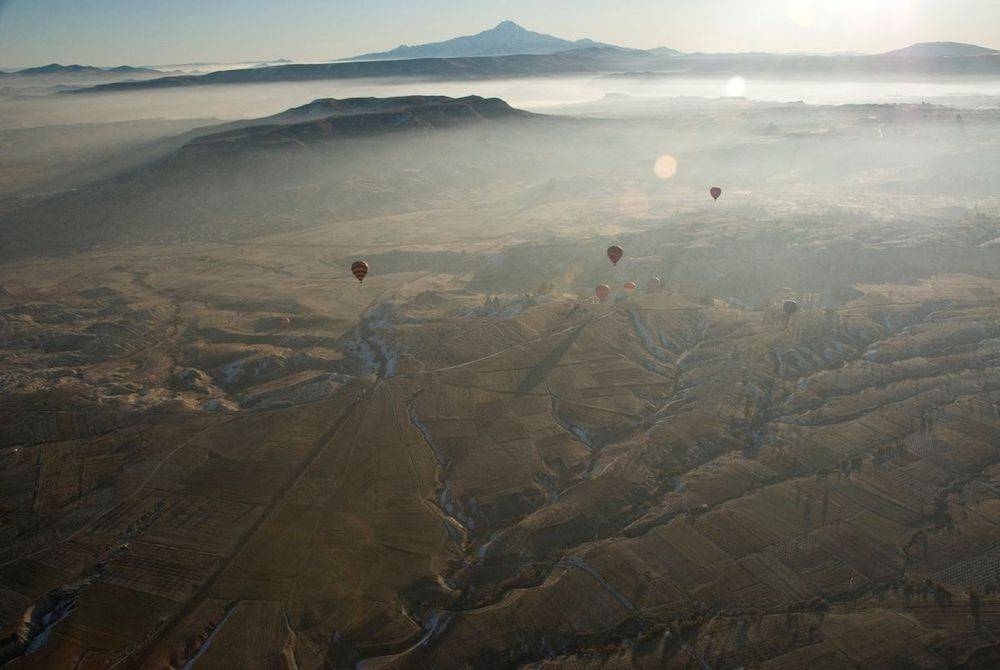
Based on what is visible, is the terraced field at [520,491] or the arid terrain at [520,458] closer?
the terraced field at [520,491]

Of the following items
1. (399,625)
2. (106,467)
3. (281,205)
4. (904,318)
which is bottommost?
(399,625)

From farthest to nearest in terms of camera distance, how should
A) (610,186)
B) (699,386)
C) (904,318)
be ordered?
1. (610,186)
2. (904,318)
3. (699,386)

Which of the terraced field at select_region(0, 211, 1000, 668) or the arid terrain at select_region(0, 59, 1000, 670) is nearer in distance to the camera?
the terraced field at select_region(0, 211, 1000, 668)

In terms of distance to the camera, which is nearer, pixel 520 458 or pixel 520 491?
pixel 520 491

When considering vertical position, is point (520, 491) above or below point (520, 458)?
below

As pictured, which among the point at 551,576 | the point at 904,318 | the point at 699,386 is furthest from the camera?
the point at 904,318

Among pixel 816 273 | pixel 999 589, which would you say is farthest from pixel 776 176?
pixel 999 589

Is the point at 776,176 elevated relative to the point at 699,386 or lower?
elevated

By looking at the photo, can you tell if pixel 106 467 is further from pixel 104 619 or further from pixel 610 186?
pixel 610 186
